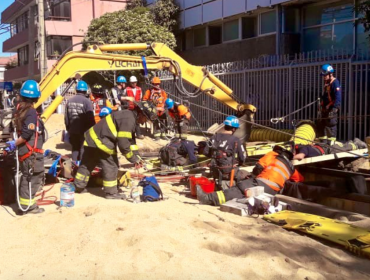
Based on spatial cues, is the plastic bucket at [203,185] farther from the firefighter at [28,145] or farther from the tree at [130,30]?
the tree at [130,30]

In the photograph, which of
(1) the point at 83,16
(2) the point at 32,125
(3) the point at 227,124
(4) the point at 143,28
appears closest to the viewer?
(2) the point at 32,125

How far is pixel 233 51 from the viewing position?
21.9m

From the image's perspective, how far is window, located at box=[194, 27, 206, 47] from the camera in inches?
955

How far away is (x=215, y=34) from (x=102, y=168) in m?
17.2

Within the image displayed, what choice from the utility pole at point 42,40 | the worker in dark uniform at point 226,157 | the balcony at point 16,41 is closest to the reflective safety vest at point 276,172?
the worker in dark uniform at point 226,157

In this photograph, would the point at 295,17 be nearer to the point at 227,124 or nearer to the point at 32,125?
the point at 227,124

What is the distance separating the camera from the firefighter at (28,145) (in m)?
6.45

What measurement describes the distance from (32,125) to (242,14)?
16.0 meters

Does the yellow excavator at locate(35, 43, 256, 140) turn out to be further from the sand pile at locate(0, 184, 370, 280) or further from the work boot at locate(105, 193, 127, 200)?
the sand pile at locate(0, 184, 370, 280)

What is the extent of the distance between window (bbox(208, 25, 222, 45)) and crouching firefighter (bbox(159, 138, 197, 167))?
46.5 ft

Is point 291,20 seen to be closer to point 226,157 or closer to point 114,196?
point 226,157

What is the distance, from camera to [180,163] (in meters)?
9.82

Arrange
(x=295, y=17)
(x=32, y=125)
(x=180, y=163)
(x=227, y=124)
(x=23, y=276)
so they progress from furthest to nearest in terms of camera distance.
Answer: (x=295, y=17) → (x=180, y=163) → (x=227, y=124) → (x=32, y=125) → (x=23, y=276)

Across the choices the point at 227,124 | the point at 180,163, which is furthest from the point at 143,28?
the point at 227,124
